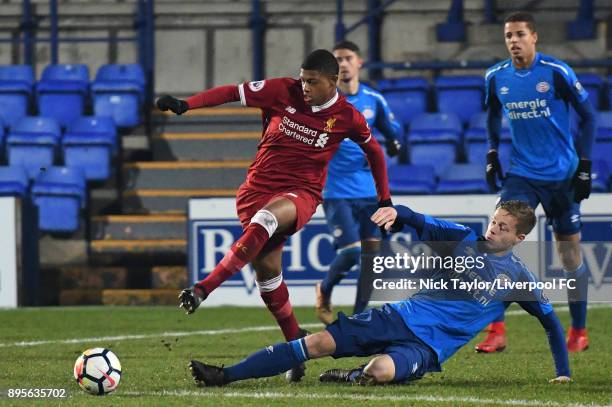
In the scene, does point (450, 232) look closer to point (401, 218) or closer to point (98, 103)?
point (401, 218)

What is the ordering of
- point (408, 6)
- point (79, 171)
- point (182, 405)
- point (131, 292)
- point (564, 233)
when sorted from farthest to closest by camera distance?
point (408, 6)
point (79, 171)
point (131, 292)
point (564, 233)
point (182, 405)

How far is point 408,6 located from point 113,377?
37.1 feet

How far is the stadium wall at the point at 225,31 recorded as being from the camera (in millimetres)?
16500

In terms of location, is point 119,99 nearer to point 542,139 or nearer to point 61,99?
point 61,99

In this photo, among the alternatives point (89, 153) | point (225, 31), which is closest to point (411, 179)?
point (89, 153)

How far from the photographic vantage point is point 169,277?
12.8 m

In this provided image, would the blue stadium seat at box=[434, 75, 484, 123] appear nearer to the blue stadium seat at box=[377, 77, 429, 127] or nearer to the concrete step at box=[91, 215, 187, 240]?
the blue stadium seat at box=[377, 77, 429, 127]

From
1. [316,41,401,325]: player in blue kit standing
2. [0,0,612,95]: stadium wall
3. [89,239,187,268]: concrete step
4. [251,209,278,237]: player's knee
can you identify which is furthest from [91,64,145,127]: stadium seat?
[251,209,278,237]: player's knee

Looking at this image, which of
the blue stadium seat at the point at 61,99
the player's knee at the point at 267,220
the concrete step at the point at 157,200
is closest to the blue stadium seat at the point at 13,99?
the blue stadium seat at the point at 61,99

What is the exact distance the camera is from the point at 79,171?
14125 mm

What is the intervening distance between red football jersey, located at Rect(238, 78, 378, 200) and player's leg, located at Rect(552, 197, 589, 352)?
1950 millimetres

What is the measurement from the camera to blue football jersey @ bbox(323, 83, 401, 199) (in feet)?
31.8

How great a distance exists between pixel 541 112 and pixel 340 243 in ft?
6.90

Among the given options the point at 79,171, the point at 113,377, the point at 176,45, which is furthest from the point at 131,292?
A: the point at 113,377
